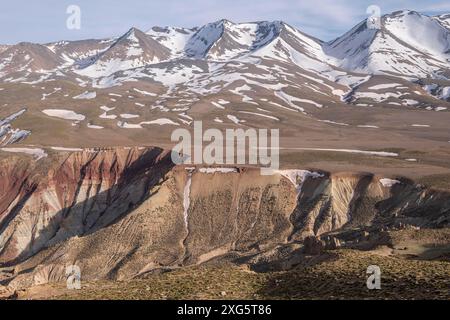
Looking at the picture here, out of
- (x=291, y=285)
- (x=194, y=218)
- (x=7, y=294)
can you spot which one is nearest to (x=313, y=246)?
(x=291, y=285)

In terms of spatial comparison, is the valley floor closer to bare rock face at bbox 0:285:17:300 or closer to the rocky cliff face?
bare rock face at bbox 0:285:17:300

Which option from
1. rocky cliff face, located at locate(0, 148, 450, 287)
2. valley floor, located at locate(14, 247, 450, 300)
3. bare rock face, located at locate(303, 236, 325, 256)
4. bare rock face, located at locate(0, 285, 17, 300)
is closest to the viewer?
valley floor, located at locate(14, 247, 450, 300)

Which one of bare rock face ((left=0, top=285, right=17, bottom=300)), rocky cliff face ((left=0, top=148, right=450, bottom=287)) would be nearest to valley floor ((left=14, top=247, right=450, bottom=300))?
bare rock face ((left=0, top=285, right=17, bottom=300))

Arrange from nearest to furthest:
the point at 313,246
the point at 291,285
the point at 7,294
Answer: the point at 291,285 → the point at 7,294 → the point at 313,246

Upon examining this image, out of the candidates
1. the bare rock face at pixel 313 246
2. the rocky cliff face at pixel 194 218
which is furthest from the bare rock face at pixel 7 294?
the rocky cliff face at pixel 194 218

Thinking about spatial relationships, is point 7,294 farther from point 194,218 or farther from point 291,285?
point 194,218

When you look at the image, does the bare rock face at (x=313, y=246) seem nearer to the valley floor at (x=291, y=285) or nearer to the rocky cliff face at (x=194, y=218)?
the rocky cliff face at (x=194, y=218)

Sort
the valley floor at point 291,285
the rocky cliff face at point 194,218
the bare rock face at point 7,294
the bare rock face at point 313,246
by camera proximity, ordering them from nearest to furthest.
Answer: the valley floor at point 291,285
the bare rock face at point 7,294
the bare rock face at point 313,246
the rocky cliff face at point 194,218
